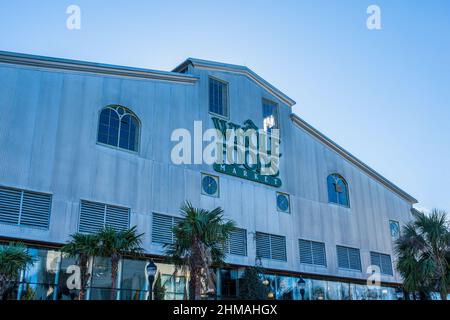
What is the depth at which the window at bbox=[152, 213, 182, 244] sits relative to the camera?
1110 inches

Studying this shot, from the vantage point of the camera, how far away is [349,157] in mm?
42219

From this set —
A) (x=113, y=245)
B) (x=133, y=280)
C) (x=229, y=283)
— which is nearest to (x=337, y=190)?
(x=229, y=283)

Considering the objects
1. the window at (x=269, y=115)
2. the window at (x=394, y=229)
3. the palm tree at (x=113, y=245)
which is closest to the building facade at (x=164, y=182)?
the window at (x=269, y=115)

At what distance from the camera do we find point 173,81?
1266 inches

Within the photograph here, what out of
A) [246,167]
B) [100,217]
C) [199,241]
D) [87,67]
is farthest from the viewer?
[246,167]

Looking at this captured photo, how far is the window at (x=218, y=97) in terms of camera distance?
3419 centimetres

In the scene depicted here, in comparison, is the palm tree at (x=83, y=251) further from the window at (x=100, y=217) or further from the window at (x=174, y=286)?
the window at (x=174, y=286)

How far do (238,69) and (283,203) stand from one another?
392 inches

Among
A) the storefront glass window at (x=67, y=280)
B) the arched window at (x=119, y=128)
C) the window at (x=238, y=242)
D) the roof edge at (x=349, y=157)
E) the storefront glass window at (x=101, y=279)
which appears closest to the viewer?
the storefront glass window at (x=67, y=280)

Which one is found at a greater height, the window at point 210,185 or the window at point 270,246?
the window at point 210,185

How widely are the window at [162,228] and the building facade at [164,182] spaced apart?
6 cm

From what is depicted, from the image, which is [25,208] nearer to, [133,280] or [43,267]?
[43,267]

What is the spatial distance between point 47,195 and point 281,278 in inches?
635
